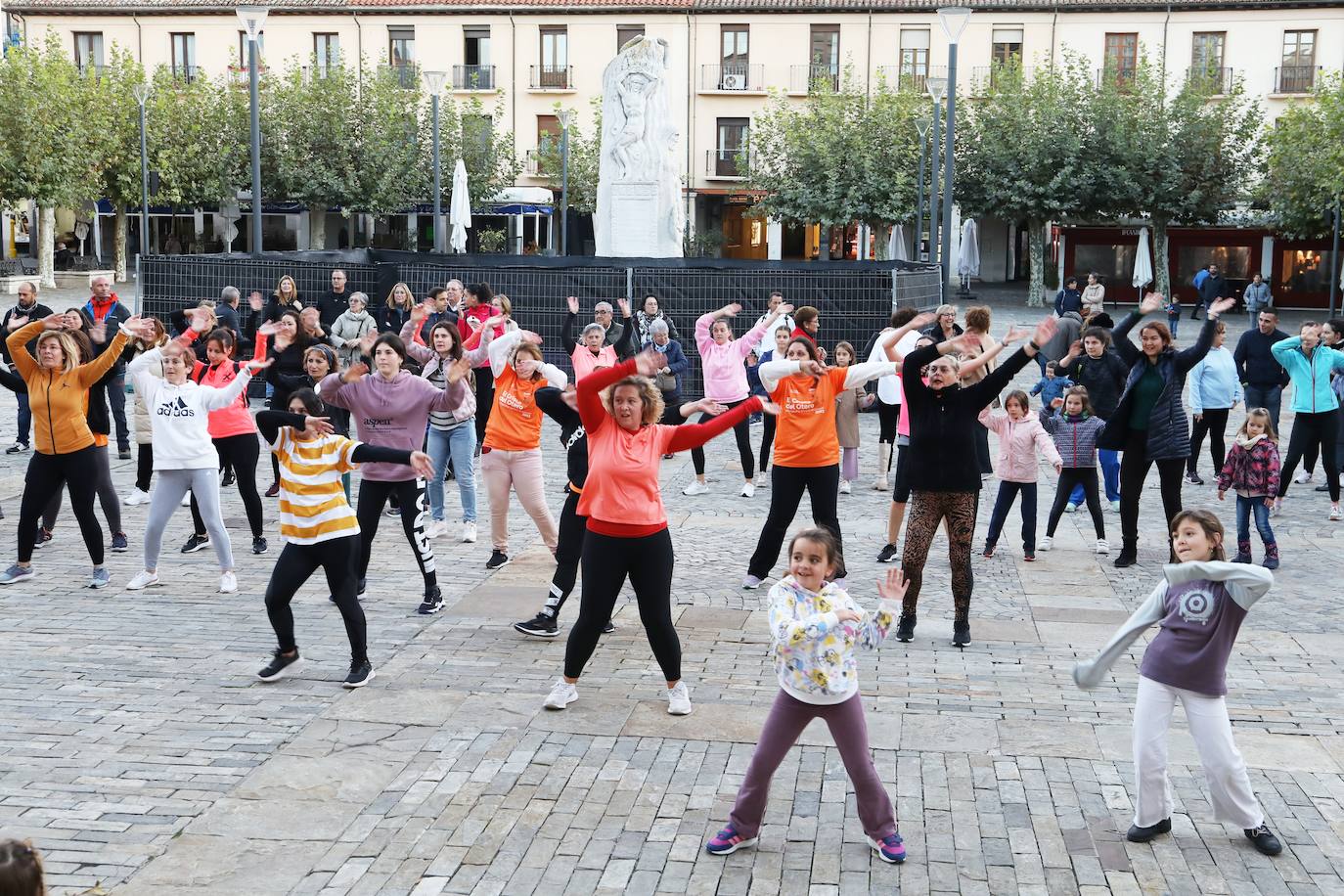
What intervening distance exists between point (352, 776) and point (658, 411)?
2.16 m

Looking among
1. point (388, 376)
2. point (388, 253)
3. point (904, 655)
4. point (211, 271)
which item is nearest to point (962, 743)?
point (904, 655)

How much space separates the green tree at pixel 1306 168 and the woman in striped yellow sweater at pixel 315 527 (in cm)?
2993

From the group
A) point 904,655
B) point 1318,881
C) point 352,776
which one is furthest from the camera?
point 904,655

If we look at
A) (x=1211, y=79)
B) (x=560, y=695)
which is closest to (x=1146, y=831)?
(x=560, y=695)

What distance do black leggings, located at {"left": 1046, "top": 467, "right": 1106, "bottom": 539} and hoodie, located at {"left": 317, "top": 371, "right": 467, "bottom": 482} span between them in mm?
4979

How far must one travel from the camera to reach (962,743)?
6711 millimetres

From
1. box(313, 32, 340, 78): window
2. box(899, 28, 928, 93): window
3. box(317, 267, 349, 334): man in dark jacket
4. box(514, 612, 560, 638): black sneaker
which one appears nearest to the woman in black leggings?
box(514, 612, 560, 638): black sneaker

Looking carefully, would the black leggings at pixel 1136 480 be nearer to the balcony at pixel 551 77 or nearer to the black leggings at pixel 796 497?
the black leggings at pixel 796 497

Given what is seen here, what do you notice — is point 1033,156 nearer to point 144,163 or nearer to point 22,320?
point 144,163

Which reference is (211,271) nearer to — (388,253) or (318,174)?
(388,253)

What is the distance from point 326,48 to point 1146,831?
170 ft

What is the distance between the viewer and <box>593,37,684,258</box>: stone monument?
2431 cm

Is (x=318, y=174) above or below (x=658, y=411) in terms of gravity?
above

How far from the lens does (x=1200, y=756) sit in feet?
18.4
